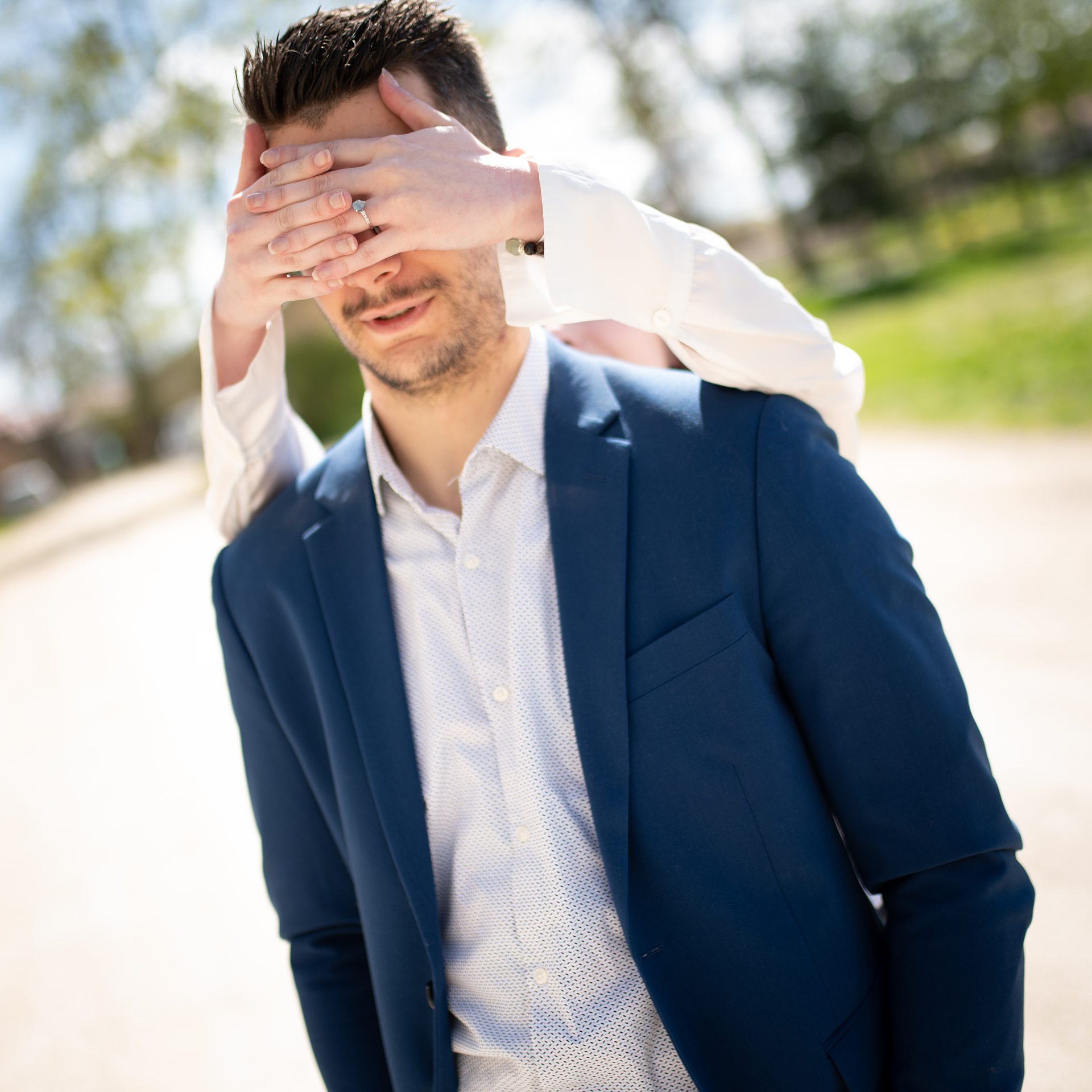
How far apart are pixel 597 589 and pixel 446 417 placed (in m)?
0.52

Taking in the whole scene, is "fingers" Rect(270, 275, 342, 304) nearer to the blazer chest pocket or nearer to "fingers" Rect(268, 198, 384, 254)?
"fingers" Rect(268, 198, 384, 254)

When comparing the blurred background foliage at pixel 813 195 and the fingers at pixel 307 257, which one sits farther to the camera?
the blurred background foliage at pixel 813 195

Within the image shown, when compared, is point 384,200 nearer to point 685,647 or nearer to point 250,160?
point 250,160

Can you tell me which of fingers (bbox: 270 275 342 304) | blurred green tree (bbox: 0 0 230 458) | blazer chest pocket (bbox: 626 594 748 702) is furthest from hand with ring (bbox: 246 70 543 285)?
blurred green tree (bbox: 0 0 230 458)

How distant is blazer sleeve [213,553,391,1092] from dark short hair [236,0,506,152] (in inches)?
39.4

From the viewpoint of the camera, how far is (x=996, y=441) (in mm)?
8242

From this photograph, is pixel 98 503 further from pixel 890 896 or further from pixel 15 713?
pixel 890 896

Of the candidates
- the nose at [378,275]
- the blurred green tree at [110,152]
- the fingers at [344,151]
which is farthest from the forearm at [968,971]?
the blurred green tree at [110,152]

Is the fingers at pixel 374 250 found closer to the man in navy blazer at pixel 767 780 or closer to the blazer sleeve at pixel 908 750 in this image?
the man in navy blazer at pixel 767 780

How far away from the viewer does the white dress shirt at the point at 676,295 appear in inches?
59.1

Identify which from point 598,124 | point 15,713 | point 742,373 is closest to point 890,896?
point 742,373

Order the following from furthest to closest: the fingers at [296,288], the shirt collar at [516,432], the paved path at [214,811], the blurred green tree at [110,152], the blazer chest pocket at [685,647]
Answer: the blurred green tree at [110,152] < the paved path at [214,811] < the shirt collar at [516,432] < the fingers at [296,288] < the blazer chest pocket at [685,647]

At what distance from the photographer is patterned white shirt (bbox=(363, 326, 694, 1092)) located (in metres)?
1.59

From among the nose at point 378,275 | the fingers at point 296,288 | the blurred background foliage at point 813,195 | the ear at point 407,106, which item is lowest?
the nose at point 378,275
